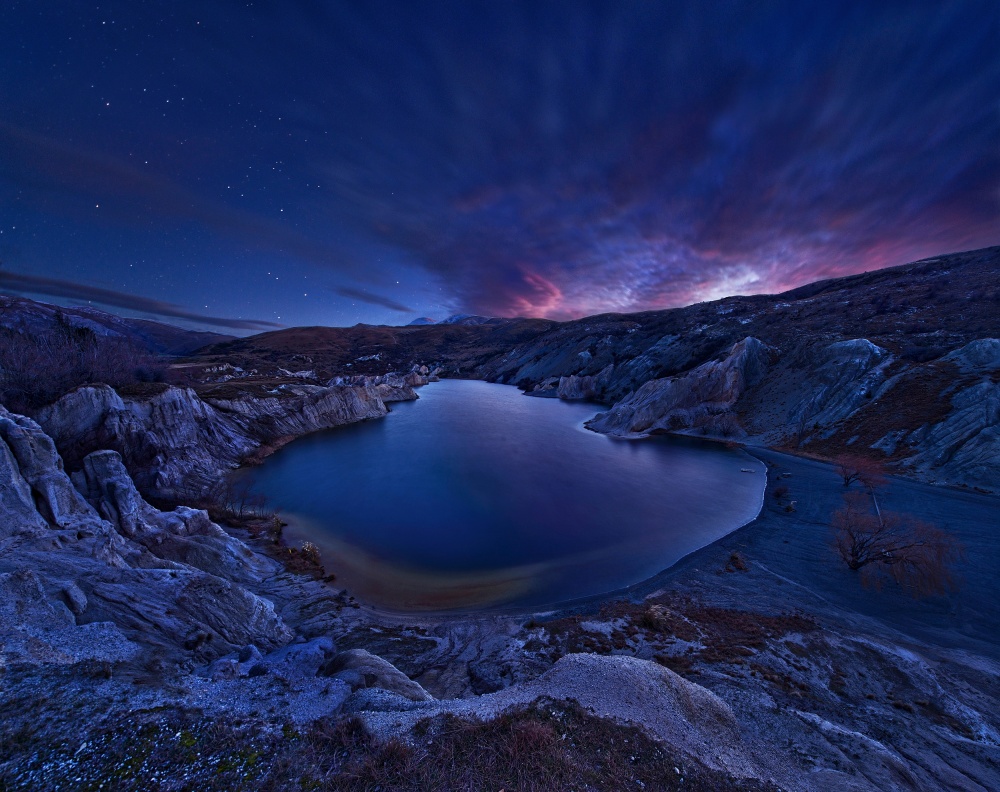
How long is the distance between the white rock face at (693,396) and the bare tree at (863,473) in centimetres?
→ 2237

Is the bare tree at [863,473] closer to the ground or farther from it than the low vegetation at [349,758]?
farther from it

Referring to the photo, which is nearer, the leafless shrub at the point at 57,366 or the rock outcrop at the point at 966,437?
the leafless shrub at the point at 57,366

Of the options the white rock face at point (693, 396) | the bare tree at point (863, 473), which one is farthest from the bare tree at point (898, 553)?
the white rock face at point (693, 396)

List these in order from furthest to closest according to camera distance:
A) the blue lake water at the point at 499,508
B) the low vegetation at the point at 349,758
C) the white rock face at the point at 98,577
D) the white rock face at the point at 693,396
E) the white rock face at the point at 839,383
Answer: the white rock face at the point at 693,396 → the white rock face at the point at 839,383 → the blue lake water at the point at 499,508 → the white rock face at the point at 98,577 → the low vegetation at the point at 349,758

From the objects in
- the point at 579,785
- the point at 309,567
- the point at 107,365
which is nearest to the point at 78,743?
the point at 579,785

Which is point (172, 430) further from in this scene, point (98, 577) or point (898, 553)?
point (898, 553)

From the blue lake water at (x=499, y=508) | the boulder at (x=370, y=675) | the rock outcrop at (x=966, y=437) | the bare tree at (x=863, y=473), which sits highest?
the rock outcrop at (x=966, y=437)

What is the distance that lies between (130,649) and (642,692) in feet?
39.3

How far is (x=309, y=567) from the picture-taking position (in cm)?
1817

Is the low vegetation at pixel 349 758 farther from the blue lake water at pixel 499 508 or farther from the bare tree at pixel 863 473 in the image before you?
the bare tree at pixel 863 473

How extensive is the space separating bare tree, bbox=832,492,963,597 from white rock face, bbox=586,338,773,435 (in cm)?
3431

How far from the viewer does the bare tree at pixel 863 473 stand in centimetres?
2611

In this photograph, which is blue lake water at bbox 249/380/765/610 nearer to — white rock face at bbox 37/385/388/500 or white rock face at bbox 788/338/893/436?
white rock face at bbox 37/385/388/500

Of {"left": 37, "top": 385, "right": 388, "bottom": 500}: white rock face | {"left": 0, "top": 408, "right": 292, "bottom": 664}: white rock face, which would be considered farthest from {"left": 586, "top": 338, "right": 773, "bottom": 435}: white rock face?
{"left": 0, "top": 408, "right": 292, "bottom": 664}: white rock face
